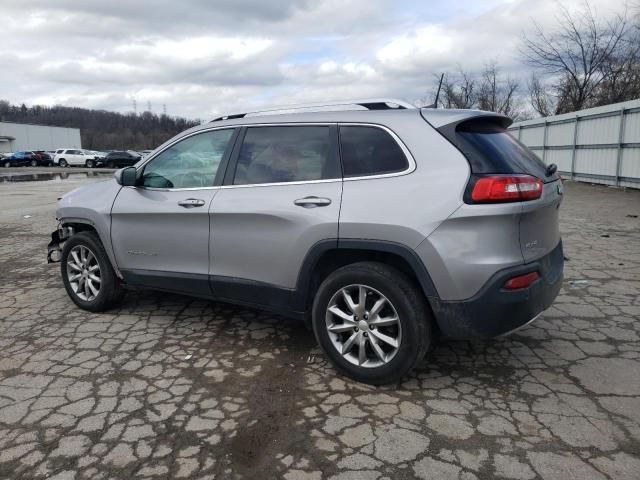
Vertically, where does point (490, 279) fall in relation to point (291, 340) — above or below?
above

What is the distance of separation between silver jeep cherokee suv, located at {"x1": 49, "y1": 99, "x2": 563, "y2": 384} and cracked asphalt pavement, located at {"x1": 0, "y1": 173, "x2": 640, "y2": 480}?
0.41m

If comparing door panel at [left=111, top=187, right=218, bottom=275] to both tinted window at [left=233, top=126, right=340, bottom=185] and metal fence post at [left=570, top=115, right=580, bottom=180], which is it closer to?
tinted window at [left=233, top=126, right=340, bottom=185]

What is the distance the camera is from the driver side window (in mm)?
4004

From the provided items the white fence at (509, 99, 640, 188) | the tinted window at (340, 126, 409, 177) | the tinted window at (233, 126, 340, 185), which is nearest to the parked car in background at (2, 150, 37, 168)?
the white fence at (509, 99, 640, 188)

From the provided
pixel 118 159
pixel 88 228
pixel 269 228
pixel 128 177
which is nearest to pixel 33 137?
pixel 118 159

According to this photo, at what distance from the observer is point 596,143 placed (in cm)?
1562

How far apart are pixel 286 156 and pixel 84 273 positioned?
97.2 inches

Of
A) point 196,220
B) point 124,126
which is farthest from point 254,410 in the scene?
point 124,126

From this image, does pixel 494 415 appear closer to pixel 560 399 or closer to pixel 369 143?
pixel 560 399

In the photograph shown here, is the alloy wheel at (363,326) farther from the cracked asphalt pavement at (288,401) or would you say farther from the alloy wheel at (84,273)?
the alloy wheel at (84,273)

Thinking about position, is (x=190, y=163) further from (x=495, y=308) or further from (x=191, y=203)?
(x=495, y=308)

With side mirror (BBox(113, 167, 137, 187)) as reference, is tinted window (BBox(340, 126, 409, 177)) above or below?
above

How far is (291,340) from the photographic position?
13.5ft

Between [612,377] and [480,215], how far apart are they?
61.8 inches
